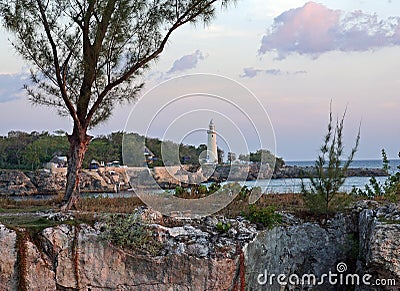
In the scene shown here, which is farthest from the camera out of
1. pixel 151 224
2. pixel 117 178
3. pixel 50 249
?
pixel 117 178

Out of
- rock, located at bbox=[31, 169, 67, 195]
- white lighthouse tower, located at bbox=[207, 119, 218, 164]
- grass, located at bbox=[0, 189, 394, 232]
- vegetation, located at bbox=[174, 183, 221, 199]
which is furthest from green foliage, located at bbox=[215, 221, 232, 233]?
rock, located at bbox=[31, 169, 67, 195]

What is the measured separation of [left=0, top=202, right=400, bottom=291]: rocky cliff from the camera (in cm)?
965

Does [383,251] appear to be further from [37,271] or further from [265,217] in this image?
[37,271]

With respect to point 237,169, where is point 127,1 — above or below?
above

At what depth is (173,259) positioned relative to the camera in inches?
393

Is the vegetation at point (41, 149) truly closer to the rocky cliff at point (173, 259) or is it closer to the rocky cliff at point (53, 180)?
the rocky cliff at point (53, 180)

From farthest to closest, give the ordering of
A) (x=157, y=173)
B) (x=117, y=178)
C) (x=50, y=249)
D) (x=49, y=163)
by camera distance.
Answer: (x=49, y=163) < (x=117, y=178) < (x=157, y=173) < (x=50, y=249)

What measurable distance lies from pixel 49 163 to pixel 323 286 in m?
37.1

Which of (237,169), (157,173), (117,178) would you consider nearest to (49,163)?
(117,178)

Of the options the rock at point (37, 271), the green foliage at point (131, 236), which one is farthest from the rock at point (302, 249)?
the rock at point (37, 271)

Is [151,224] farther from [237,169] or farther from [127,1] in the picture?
[127,1]

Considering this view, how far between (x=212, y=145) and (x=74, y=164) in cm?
357

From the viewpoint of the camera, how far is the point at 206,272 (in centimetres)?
1003

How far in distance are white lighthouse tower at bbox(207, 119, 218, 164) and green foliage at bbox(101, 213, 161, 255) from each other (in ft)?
10.7
